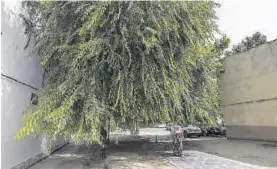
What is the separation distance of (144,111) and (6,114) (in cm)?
398

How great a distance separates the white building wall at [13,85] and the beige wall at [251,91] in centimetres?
1187

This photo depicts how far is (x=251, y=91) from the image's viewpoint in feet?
59.6

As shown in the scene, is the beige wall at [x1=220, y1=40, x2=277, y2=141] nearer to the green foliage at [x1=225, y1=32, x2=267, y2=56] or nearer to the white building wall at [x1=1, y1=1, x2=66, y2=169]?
the green foliage at [x1=225, y1=32, x2=267, y2=56]

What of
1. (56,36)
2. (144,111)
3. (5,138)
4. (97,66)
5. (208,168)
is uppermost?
(56,36)

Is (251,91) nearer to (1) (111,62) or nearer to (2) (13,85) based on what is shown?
(1) (111,62)

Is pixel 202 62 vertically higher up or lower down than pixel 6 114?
higher up

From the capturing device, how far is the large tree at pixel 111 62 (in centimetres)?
853

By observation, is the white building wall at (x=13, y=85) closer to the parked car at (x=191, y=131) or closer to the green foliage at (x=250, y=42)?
the parked car at (x=191, y=131)

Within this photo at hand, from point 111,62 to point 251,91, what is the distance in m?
11.8

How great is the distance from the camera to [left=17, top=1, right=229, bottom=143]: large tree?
28.0 ft

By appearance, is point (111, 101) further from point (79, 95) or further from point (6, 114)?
point (6, 114)

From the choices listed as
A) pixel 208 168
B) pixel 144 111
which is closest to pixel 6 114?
pixel 144 111

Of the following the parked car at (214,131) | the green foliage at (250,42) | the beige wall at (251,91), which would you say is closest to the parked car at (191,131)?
the parked car at (214,131)

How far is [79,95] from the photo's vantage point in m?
8.98
